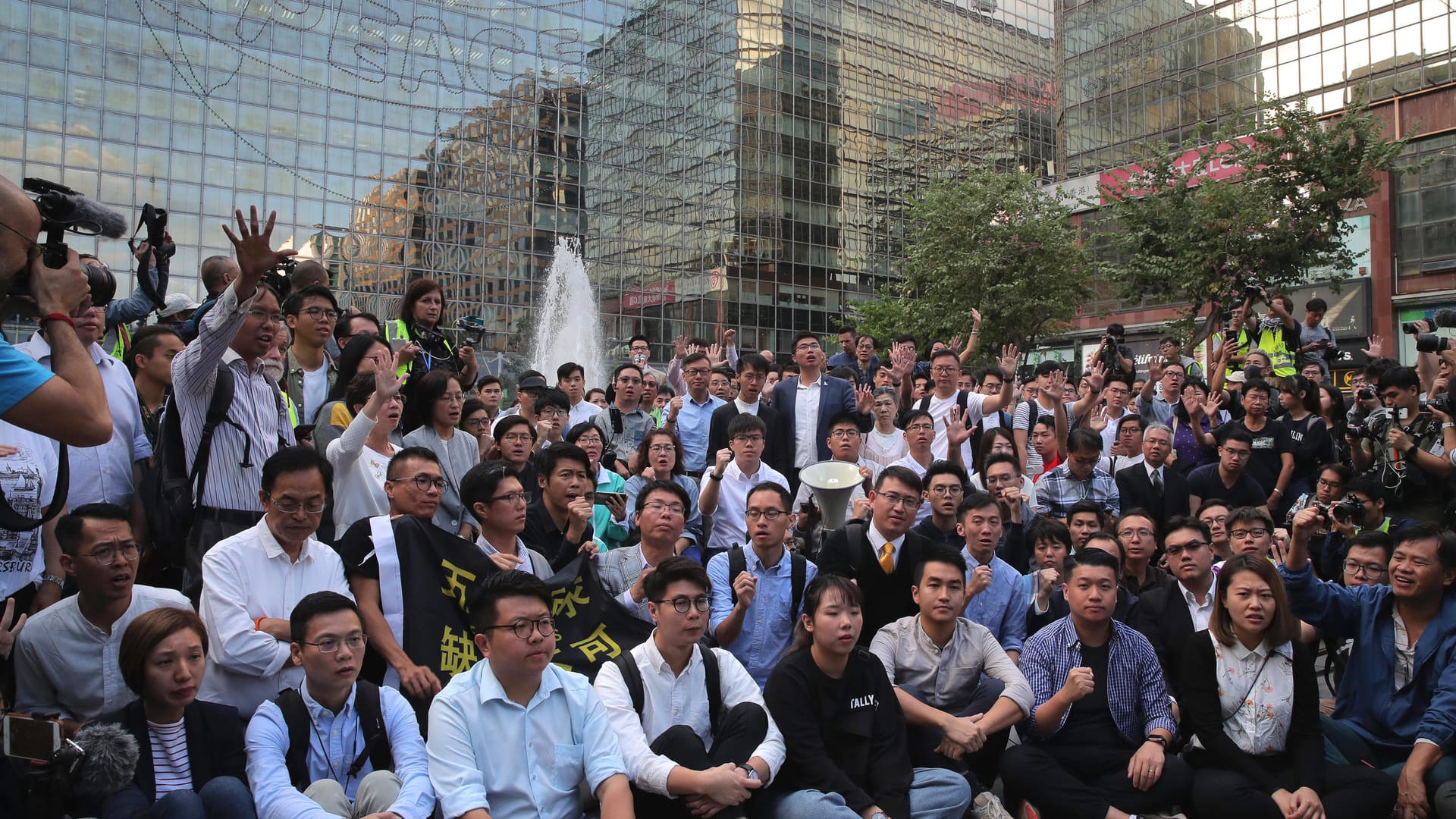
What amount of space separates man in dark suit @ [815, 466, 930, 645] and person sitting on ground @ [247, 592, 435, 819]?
8.27ft

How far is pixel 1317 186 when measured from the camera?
20.0 metres

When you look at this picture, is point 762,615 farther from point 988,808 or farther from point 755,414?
point 755,414

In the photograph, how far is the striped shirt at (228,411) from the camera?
14.3ft

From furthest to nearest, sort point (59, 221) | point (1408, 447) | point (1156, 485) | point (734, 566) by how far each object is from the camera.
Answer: point (1156, 485), point (1408, 447), point (734, 566), point (59, 221)

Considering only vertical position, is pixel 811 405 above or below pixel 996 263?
below

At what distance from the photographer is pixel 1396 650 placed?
526cm

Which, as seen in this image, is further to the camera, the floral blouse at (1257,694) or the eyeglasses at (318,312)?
the eyeglasses at (318,312)

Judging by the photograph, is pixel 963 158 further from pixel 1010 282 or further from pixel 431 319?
pixel 431 319

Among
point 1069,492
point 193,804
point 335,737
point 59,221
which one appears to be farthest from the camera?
point 1069,492

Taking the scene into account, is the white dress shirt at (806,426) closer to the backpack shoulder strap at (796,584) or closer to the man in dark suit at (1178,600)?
the backpack shoulder strap at (796,584)

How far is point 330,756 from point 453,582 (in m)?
1.03

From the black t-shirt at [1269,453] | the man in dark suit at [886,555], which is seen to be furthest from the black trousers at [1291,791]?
the black t-shirt at [1269,453]

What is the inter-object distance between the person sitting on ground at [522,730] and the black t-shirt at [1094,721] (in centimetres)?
237

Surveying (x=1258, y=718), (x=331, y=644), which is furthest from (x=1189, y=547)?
(x=331, y=644)
